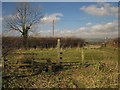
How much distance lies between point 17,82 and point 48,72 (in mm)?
2075

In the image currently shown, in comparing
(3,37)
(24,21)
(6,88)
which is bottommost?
(6,88)

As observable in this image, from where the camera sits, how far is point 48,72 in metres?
9.73

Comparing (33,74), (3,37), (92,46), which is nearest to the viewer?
(3,37)

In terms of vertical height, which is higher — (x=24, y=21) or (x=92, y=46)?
(x=24, y=21)

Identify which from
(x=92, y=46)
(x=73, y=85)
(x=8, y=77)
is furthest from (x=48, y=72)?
(x=92, y=46)

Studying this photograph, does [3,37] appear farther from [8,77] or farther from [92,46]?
[92,46]

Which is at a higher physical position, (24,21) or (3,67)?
(24,21)

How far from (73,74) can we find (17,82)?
266 centimetres

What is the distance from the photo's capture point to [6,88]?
729 cm

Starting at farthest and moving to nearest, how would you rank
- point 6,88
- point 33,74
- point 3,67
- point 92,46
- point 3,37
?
point 92,46 → point 3,67 → point 33,74 → point 3,37 → point 6,88

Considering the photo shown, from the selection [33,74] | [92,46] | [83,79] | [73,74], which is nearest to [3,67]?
[33,74]

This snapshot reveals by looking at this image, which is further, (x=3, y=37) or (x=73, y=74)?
(x=73, y=74)

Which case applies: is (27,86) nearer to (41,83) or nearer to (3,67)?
(41,83)

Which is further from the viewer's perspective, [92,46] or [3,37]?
[92,46]
